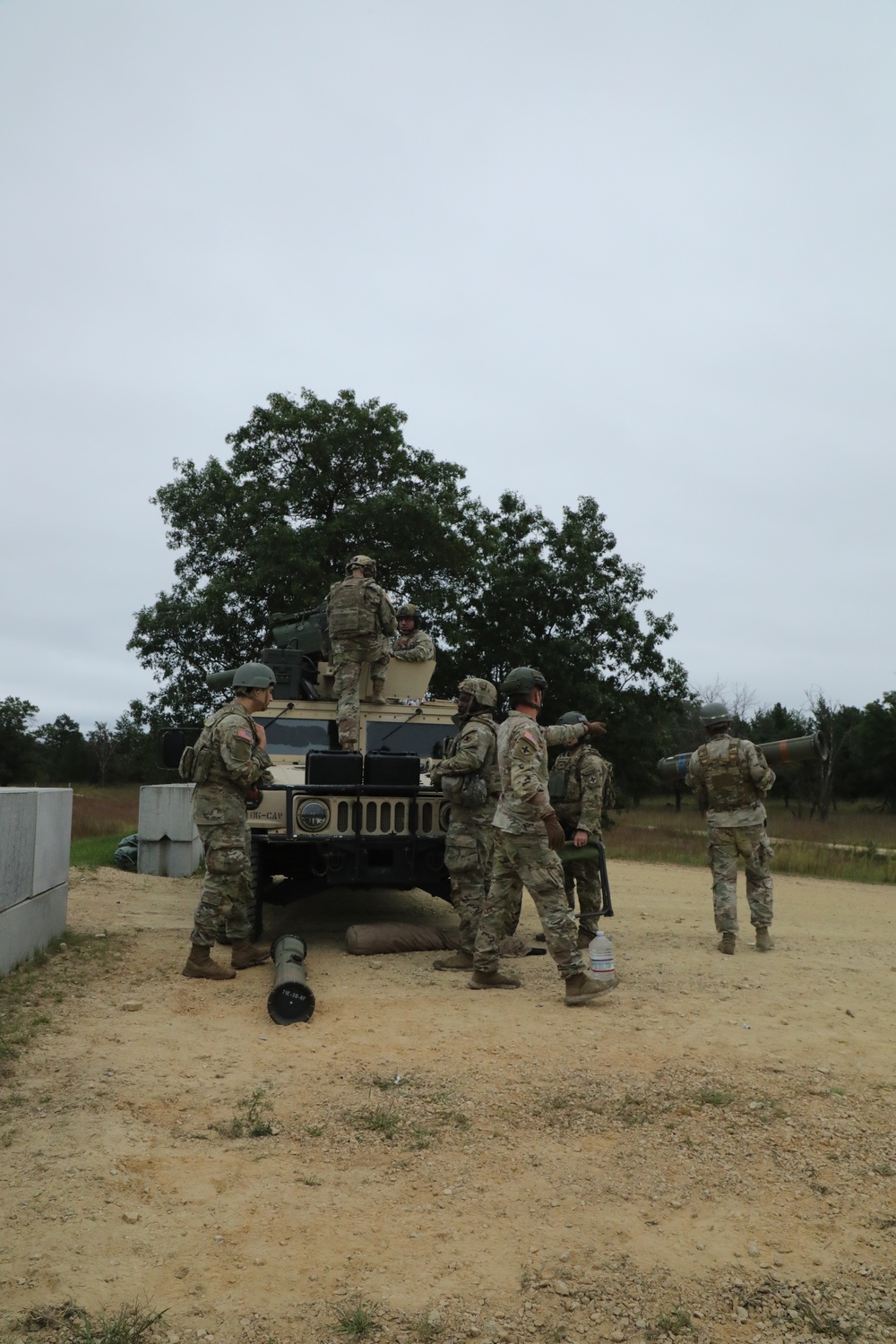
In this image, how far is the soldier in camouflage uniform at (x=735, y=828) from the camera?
782cm

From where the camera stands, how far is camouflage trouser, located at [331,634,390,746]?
902 centimetres

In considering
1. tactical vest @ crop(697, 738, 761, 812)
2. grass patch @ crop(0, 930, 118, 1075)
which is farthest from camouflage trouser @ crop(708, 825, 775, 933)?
grass patch @ crop(0, 930, 118, 1075)

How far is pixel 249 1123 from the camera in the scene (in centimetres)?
409

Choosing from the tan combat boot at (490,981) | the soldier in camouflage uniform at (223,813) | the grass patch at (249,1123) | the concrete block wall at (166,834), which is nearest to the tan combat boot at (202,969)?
the soldier in camouflage uniform at (223,813)

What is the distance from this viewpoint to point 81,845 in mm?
15617

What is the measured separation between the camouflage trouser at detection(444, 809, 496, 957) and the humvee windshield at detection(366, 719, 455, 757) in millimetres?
1851

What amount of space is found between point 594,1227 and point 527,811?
9.86 ft

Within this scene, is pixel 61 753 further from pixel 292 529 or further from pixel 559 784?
pixel 559 784

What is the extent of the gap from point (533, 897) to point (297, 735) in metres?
3.42

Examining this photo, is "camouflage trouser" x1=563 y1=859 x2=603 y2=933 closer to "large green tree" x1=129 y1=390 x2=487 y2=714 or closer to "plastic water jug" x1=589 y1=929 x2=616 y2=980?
"plastic water jug" x1=589 y1=929 x2=616 y2=980

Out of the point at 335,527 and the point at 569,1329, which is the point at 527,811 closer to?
the point at 569,1329

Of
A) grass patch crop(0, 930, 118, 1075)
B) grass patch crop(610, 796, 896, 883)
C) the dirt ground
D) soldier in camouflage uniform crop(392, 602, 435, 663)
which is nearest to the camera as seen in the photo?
the dirt ground

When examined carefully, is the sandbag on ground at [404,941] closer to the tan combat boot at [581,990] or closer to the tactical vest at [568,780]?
the tactical vest at [568,780]

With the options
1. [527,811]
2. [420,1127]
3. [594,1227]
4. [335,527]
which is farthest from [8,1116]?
[335,527]
